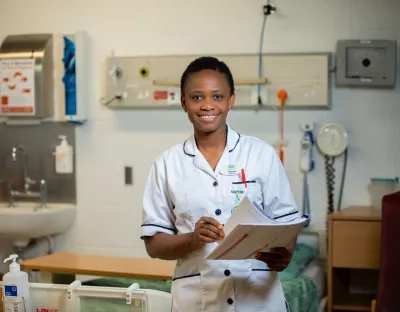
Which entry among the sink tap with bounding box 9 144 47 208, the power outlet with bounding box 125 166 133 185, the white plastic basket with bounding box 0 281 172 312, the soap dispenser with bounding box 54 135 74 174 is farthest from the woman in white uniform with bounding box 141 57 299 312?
the sink tap with bounding box 9 144 47 208

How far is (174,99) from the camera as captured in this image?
3.56m

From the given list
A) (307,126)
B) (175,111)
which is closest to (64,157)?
(175,111)

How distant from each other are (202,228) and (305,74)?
2.20 m

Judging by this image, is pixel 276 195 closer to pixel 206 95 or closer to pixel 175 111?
pixel 206 95

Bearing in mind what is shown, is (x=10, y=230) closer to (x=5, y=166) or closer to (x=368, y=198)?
(x=5, y=166)

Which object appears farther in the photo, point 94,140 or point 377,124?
point 94,140

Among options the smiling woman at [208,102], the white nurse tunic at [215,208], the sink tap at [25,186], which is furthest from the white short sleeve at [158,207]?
the sink tap at [25,186]

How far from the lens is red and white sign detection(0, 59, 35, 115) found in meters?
3.69

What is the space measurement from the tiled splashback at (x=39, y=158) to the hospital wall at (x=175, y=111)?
0.32 feet

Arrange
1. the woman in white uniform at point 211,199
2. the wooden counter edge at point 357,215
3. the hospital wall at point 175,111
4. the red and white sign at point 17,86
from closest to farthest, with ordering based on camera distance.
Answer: the woman in white uniform at point 211,199 < the wooden counter edge at point 357,215 < the hospital wall at point 175,111 < the red and white sign at point 17,86

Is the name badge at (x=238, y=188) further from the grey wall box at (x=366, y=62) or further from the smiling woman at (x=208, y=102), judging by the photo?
the grey wall box at (x=366, y=62)

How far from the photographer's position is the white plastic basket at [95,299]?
1.85 m

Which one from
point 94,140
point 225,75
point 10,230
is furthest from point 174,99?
point 225,75

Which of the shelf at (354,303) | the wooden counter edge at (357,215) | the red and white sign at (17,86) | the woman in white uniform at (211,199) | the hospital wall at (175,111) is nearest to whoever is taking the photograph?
the woman in white uniform at (211,199)
